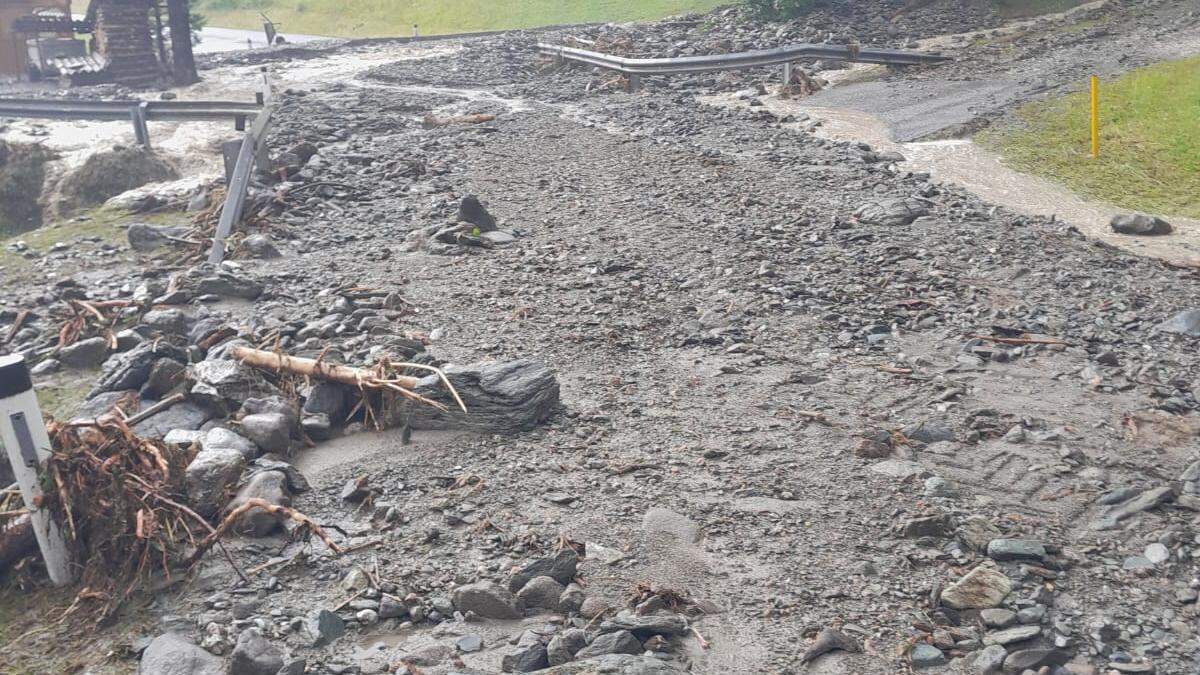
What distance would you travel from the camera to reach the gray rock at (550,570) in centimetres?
578

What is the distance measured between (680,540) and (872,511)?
1.07m

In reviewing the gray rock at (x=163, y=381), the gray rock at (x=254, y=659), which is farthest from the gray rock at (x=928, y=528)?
the gray rock at (x=163, y=381)

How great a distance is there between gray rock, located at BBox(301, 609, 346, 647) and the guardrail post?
16.3 metres

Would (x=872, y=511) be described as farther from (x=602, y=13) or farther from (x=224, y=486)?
(x=602, y=13)

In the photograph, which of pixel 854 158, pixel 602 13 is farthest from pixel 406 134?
pixel 602 13

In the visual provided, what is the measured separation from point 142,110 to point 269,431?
14.0m

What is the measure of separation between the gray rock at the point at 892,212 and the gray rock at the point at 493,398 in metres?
5.65

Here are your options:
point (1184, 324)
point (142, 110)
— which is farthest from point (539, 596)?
point (142, 110)

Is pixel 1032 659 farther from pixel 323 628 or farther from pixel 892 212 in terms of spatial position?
pixel 892 212

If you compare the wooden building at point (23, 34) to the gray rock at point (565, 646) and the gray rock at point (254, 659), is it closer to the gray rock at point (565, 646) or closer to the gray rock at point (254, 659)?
the gray rock at point (254, 659)

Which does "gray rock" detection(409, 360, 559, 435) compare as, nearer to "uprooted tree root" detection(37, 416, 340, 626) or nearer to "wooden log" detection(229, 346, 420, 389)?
"wooden log" detection(229, 346, 420, 389)

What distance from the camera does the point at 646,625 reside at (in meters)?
5.29

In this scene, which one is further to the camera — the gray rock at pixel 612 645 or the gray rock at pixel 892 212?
the gray rock at pixel 892 212

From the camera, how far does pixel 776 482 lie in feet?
22.1
